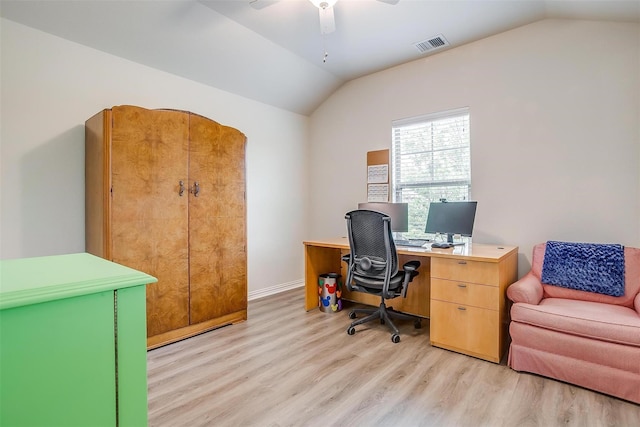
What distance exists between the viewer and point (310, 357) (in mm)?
2525

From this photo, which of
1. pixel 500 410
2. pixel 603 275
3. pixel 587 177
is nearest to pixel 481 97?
pixel 587 177

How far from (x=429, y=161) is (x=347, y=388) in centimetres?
255

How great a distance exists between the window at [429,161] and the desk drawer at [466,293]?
1.10m

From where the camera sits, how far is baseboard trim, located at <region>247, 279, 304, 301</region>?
13.4 ft

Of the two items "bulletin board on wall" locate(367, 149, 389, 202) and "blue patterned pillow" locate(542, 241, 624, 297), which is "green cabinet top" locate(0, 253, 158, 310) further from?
"bulletin board on wall" locate(367, 149, 389, 202)

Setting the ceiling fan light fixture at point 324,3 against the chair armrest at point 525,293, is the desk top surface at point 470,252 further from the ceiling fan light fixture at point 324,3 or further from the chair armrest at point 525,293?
the ceiling fan light fixture at point 324,3

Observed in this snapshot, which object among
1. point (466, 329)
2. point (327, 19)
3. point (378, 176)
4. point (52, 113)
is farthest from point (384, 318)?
point (52, 113)

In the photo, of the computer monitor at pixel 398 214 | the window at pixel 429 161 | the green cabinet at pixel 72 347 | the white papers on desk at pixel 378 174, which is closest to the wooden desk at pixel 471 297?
the computer monitor at pixel 398 214

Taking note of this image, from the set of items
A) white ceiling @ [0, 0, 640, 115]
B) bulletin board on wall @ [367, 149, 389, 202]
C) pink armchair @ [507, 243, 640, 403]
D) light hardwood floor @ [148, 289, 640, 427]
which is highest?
white ceiling @ [0, 0, 640, 115]

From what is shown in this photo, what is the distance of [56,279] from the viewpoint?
0.91 m

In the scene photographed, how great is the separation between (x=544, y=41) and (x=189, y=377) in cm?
402

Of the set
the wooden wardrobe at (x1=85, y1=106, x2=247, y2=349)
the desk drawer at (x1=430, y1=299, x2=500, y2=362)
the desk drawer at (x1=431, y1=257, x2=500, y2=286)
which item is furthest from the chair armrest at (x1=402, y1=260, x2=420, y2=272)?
the wooden wardrobe at (x1=85, y1=106, x2=247, y2=349)

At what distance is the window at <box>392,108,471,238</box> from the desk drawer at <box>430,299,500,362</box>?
121cm

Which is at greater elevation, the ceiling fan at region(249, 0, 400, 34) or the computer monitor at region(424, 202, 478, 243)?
the ceiling fan at region(249, 0, 400, 34)
